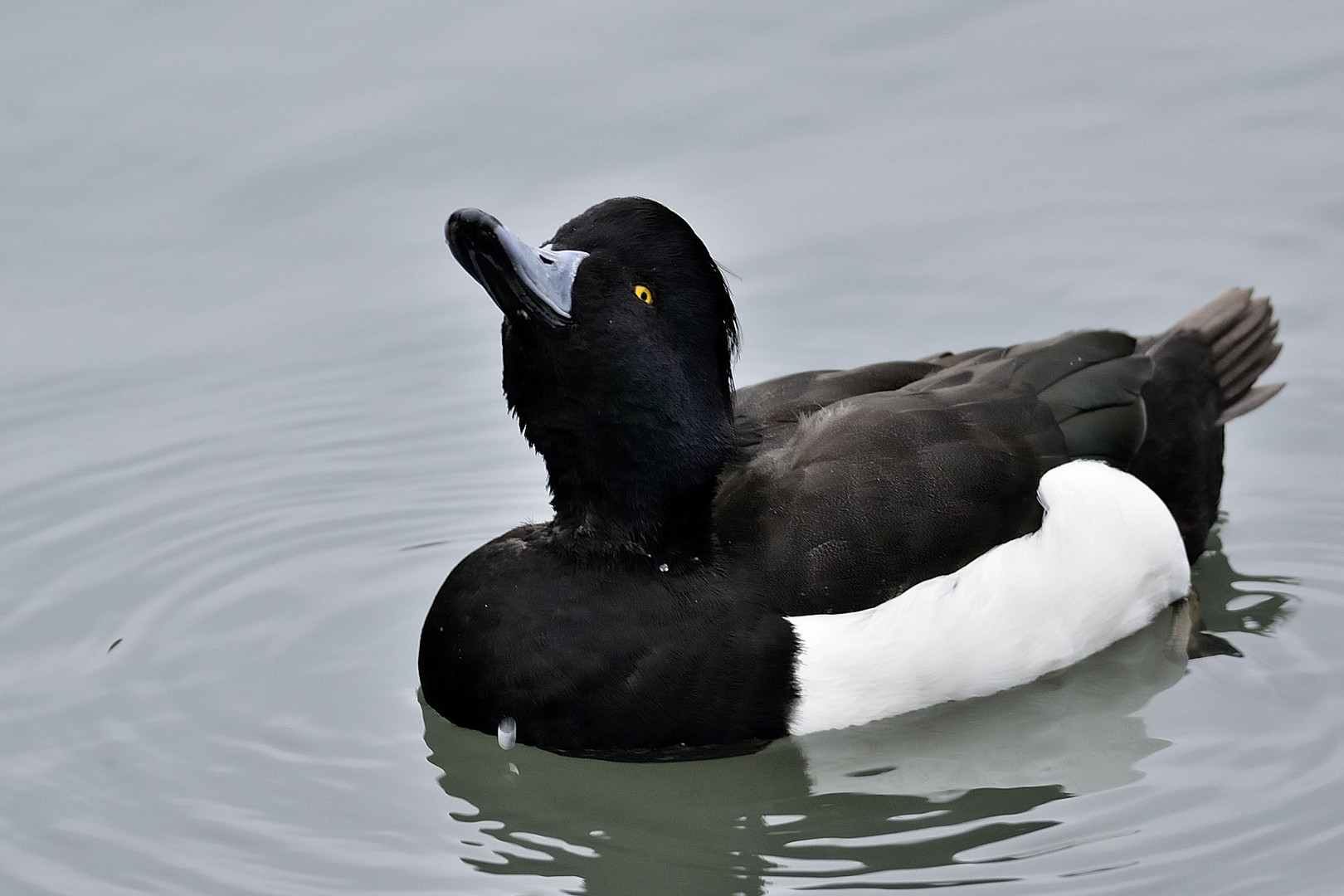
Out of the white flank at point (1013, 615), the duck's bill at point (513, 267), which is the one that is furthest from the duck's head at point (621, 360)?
the white flank at point (1013, 615)

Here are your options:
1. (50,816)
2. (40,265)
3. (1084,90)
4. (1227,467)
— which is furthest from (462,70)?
(50,816)

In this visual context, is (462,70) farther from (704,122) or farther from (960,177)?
(960,177)

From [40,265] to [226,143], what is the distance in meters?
1.11

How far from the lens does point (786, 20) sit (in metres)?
10.5

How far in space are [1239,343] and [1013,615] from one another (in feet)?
5.70

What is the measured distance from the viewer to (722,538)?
248 inches

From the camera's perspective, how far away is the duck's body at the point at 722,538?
6.00m

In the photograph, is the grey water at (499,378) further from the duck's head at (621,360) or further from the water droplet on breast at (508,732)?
the duck's head at (621,360)

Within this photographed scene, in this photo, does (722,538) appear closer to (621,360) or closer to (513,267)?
(621,360)

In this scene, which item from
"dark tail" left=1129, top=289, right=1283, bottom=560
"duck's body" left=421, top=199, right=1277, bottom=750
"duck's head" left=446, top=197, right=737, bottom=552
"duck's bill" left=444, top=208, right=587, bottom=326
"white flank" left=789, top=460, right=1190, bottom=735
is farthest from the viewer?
"dark tail" left=1129, top=289, right=1283, bottom=560

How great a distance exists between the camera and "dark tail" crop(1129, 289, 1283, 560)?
7.00m

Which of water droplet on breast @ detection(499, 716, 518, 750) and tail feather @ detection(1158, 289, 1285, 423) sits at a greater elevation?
tail feather @ detection(1158, 289, 1285, 423)

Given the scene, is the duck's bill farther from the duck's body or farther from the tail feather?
the tail feather

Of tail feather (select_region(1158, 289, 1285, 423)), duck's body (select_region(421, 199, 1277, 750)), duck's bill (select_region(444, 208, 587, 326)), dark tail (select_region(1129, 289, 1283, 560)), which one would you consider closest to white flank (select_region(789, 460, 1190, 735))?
duck's body (select_region(421, 199, 1277, 750))
